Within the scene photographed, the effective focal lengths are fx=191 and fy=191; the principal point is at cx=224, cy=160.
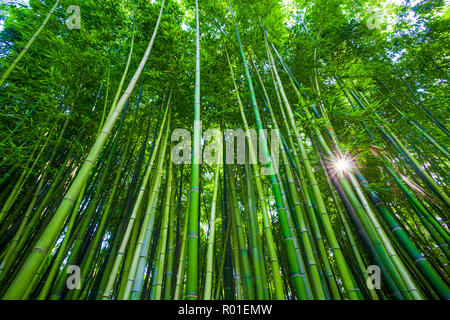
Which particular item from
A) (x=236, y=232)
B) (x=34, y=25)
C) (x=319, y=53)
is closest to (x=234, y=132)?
(x=236, y=232)

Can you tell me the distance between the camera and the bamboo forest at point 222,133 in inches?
64.9

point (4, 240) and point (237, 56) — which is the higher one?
point (237, 56)

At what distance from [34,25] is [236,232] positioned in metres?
3.47

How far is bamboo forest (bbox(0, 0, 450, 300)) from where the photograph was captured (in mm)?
1648

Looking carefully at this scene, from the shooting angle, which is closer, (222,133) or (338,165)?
(338,165)

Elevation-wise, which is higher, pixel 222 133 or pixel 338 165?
pixel 222 133

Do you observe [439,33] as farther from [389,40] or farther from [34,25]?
[34,25]

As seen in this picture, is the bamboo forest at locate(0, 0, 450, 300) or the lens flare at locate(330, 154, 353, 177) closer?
the lens flare at locate(330, 154, 353, 177)

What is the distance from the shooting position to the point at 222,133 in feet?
7.98

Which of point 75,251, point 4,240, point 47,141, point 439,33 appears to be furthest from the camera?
point 439,33

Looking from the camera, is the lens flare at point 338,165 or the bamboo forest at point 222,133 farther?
the bamboo forest at point 222,133
